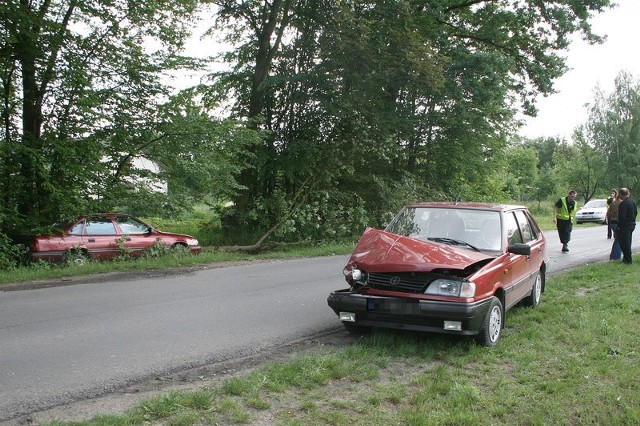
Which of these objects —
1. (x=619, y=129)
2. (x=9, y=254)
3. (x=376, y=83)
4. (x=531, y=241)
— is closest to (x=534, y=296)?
(x=531, y=241)

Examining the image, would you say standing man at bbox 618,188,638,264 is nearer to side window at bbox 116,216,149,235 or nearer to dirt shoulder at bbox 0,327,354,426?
dirt shoulder at bbox 0,327,354,426

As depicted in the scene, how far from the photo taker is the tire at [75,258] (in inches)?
478

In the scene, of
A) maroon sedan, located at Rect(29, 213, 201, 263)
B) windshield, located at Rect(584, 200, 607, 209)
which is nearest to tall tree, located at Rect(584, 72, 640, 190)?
windshield, located at Rect(584, 200, 607, 209)

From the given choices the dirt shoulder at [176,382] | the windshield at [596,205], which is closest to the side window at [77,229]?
the dirt shoulder at [176,382]

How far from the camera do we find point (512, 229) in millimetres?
7387

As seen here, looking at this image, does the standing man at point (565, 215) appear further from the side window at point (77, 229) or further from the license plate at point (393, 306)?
the side window at point (77, 229)

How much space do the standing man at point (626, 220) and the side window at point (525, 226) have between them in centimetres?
573

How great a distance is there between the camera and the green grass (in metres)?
4.22

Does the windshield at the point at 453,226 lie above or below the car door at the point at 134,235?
above

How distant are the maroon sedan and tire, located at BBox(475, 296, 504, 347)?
9.47 meters

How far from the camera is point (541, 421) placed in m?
4.22

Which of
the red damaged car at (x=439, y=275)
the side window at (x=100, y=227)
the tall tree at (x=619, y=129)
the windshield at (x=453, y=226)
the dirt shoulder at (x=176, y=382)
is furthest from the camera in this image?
the tall tree at (x=619, y=129)

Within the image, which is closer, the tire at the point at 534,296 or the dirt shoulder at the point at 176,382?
the dirt shoulder at the point at 176,382

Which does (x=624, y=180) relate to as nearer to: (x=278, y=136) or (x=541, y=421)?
(x=278, y=136)
